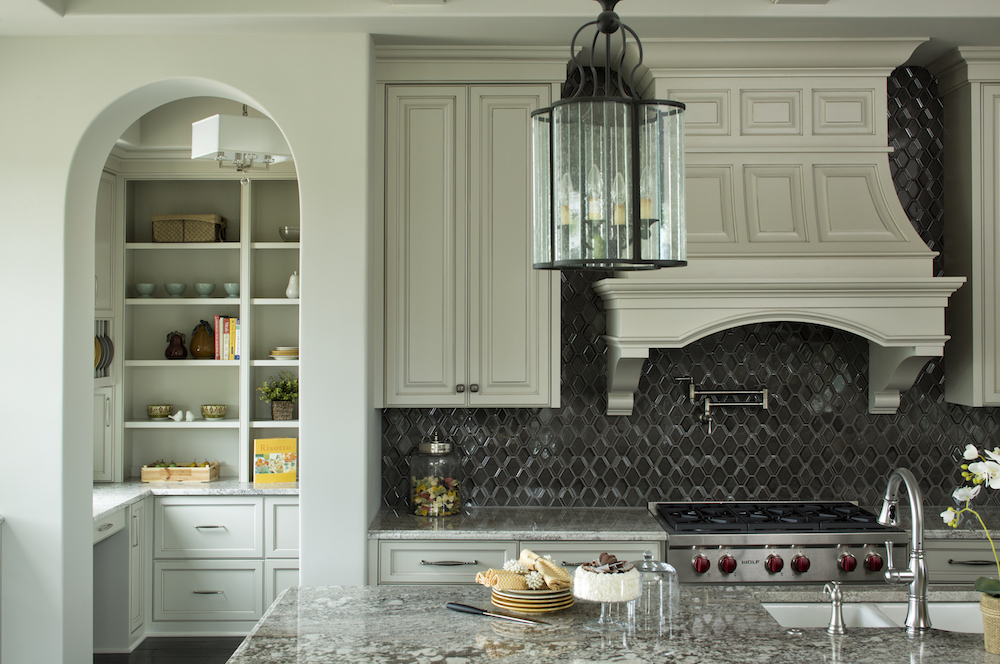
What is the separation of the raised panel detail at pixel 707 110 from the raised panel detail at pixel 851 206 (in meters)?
0.46

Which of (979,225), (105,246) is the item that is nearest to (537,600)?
(979,225)

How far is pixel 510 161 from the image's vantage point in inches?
131

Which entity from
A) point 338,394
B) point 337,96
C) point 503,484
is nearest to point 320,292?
point 338,394

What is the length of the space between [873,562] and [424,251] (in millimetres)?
2252

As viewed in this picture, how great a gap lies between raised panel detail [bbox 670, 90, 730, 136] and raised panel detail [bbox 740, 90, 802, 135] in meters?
0.09

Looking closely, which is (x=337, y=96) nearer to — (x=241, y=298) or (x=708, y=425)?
(x=241, y=298)

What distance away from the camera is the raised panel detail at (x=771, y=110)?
3.29 meters

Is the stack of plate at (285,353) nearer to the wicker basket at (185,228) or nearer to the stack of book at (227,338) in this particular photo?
the stack of book at (227,338)

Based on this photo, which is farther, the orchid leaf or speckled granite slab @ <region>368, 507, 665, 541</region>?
speckled granite slab @ <region>368, 507, 665, 541</region>

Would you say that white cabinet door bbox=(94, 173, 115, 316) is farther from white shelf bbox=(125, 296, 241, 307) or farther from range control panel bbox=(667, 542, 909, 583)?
range control panel bbox=(667, 542, 909, 583)

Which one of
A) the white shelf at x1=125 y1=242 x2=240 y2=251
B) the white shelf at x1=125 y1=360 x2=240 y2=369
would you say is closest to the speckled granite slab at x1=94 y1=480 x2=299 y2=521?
the white shelf at x1=125 y1=360 x2=240 y2=369

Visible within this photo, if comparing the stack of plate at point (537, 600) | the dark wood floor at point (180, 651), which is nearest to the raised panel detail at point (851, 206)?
the stack of plate at point (537, 600)

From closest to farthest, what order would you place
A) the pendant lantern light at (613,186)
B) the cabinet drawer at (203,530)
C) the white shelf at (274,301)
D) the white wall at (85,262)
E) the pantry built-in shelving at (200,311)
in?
the pendant lantern light at (613,186) < the white wall at (85,262) < the cabinet drawer at (203,530) < the white shelf at (274,301) < the pantry built-in shelving at (200,311)

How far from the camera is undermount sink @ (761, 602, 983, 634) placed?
227 centimetres
